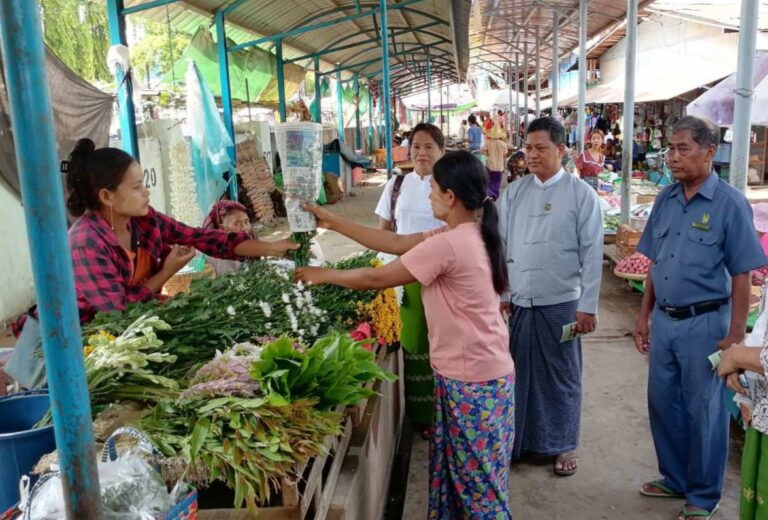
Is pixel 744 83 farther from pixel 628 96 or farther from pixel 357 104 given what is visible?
pixel 357 104

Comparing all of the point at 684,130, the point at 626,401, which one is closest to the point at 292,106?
the point at 626,401

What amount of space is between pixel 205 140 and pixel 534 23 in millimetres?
12009

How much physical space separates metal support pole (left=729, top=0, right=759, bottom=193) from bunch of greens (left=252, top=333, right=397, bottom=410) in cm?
347

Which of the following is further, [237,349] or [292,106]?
[292,106]

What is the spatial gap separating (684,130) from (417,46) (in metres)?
16.5

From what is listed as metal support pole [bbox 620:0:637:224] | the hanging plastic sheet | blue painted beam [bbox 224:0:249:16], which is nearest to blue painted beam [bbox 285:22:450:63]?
blue painted beam [bbox 224:0:249:16]

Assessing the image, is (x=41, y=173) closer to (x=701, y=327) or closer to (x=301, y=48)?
(x=701, y=327)

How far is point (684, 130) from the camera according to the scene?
9.76 ft

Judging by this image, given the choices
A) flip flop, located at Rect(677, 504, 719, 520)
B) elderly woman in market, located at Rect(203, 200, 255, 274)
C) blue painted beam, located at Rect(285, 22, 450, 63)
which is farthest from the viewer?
blue painted beam, located at Rect(285, 22, 450, 63)

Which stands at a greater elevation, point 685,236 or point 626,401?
point 685,236

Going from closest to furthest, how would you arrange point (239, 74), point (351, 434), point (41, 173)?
1. point (41, 173)
2. point (351, 434)
3. point (239, 74)

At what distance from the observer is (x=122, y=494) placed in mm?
1444

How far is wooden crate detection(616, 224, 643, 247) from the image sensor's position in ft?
22.6

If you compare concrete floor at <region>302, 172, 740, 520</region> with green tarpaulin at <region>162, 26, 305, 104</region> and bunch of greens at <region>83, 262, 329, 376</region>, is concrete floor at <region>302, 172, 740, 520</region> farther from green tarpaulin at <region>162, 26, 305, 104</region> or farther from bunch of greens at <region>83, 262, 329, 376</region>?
green tarpaulin at <region>162, 26, 305, 104</region>
